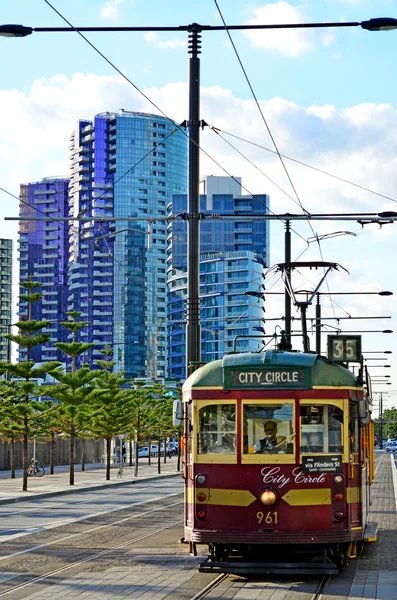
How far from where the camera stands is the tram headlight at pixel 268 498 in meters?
15.0

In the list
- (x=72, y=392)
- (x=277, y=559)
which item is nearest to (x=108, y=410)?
(x=72, y=392)

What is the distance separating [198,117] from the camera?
2005 cm

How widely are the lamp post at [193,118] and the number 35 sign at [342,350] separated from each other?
9.18ft

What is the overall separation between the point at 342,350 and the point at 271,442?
1703 mm

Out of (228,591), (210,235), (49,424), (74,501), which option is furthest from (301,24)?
(210,235)

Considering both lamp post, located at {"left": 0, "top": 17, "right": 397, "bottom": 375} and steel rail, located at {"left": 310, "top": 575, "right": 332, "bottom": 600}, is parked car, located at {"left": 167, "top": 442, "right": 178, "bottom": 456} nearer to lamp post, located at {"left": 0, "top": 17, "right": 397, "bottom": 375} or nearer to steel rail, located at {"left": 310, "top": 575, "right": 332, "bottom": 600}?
lamp post, located at {"left": 0, "top": 17, "right": 397, "bottom": 375}

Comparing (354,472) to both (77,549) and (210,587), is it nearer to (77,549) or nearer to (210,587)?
(210,587)

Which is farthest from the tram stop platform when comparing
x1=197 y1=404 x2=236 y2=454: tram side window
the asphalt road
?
the asphalt road

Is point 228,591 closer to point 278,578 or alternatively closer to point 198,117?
point 278,578

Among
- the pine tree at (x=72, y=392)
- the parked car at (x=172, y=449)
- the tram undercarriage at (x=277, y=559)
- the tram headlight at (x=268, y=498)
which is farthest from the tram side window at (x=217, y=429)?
the parked car at (x=172, y=449)

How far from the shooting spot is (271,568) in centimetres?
1481

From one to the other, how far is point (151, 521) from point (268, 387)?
40.6 ft

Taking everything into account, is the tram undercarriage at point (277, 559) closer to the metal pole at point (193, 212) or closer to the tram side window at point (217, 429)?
the tram side window at point (217, 429)

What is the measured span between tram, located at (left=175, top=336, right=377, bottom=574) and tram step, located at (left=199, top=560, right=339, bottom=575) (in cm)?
2
